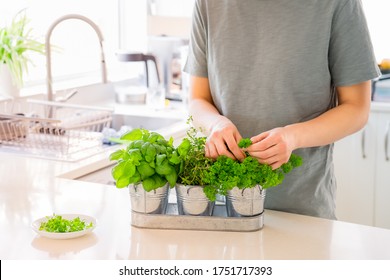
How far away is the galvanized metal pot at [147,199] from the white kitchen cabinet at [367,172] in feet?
6.64

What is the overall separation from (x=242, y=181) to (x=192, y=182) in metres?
0.12

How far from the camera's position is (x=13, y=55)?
259cm

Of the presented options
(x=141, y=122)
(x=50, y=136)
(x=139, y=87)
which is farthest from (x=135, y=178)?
(x=139, y=87)

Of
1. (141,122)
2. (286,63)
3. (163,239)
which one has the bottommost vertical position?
(141,122)

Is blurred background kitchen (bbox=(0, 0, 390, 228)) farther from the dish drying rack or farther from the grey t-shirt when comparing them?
the grey t-shirt

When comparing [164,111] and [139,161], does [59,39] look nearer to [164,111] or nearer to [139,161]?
[164,111]

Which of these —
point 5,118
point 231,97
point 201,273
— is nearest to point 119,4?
point 5,118

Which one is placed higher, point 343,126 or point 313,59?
point 313,59

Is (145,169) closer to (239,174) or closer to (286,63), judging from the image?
(239,174)

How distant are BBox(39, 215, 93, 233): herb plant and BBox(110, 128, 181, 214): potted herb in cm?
12

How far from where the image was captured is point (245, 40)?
1659 mm

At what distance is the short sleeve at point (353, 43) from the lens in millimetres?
1583

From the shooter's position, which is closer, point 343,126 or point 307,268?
point 307,268

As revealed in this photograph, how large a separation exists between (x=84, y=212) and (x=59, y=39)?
1922mm
